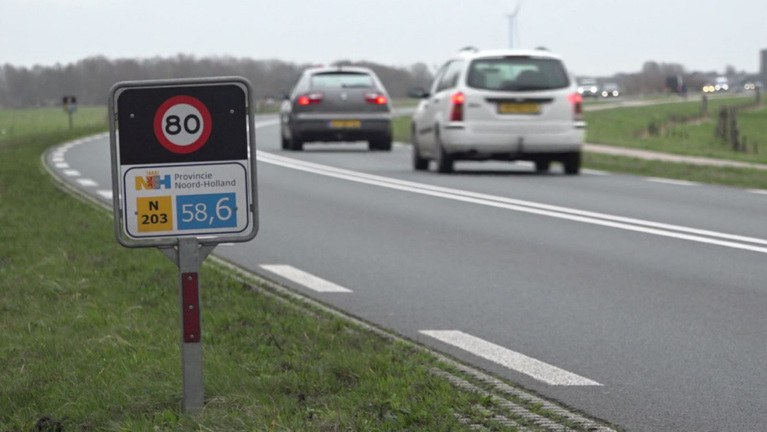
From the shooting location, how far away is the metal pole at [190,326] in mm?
4945

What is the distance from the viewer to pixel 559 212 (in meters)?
14.1

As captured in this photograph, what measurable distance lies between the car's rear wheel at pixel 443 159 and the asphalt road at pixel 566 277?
1835 mm

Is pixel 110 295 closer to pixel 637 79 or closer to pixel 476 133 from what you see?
pixel 476 133

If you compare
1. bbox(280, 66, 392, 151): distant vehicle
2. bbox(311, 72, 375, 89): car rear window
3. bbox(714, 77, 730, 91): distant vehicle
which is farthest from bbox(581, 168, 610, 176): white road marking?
bbox(714, 77, 730, 91): distant vehicle

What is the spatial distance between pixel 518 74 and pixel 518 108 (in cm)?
49

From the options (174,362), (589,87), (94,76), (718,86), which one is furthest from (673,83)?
(174,362)

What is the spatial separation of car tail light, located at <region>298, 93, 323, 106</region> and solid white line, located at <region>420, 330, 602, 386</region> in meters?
20.2

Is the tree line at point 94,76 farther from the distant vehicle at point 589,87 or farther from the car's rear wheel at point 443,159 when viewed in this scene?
the distant vehicle at point 589,87

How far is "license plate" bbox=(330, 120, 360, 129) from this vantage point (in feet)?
89.0

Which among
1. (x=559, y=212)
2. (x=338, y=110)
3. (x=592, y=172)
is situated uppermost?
(x=338, y=110)

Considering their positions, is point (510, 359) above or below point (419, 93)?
below

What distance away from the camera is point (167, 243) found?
16.4ft

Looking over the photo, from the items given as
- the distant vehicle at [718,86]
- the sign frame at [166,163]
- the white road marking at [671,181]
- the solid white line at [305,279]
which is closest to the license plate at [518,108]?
the white road marking at [671,181]

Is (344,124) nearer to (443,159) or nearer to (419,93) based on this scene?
(419,93)
